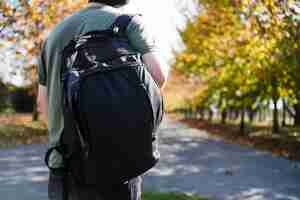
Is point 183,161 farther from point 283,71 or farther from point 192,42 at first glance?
point 192,42

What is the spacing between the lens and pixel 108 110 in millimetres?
2098

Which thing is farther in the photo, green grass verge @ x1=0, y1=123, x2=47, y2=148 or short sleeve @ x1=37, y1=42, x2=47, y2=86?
green grass verge @ x1=0, y1=123, x2=47, y2=148

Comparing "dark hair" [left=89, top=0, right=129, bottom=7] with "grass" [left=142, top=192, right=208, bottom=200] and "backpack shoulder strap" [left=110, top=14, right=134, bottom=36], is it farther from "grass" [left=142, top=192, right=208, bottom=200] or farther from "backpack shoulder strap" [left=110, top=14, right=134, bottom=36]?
"grass" [left=142, top=192, right=208, bottom=200]

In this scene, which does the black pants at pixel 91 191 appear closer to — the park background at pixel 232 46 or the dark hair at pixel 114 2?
the dark hair at pixel 114 2

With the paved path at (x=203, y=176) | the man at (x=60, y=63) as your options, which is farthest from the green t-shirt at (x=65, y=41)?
Result: the paved path at (x=203, y=176)

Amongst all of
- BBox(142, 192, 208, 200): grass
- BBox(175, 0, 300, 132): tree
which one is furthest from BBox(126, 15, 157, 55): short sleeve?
BBox(175, 0, 300, 132): tree

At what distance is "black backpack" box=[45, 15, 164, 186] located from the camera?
211cm

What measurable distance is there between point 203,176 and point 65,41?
765 cm

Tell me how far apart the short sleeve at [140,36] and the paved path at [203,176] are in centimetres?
510

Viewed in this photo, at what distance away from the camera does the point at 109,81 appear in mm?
2127

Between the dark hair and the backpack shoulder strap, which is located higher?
the dark hair

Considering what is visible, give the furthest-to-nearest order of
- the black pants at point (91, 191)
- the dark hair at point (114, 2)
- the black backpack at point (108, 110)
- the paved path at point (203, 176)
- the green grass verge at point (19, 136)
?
the green grass verge at point (19, 136) < the paved path at point (203, 176) < the dark hair at point (114, 2) < the black pants at point (91, 191) < the black backpack at point (108, 110)

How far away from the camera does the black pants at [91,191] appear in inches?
87.7

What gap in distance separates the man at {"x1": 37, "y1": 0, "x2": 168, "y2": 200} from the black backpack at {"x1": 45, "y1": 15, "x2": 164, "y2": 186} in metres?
0.06
